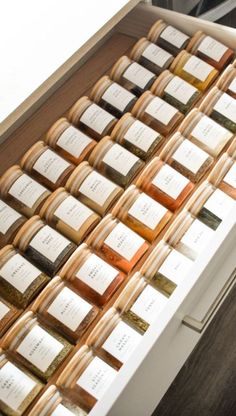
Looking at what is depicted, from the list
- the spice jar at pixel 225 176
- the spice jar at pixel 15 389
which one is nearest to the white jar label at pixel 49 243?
the spice jar at pixel 15 389

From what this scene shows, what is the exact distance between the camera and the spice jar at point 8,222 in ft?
3.39

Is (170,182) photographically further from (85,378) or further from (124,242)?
(85,378)

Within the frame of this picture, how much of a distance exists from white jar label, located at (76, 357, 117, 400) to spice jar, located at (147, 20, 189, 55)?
A: 719 millimetres

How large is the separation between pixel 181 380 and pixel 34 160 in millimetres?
714

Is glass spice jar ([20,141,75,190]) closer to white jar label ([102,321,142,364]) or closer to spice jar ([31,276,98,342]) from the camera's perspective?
spice jar ([31,276,98,342])

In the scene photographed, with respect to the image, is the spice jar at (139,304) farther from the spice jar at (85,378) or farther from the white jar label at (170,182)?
the white jar label at (170,182)

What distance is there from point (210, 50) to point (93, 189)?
0.42 m

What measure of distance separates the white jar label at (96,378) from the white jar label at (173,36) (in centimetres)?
72

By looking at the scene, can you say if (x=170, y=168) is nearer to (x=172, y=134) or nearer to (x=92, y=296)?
(x=172, y=134)

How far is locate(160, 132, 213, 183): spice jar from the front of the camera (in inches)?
43.6

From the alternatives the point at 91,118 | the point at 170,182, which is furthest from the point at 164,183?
the point at 91,118

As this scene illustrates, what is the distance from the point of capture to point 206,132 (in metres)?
1.14

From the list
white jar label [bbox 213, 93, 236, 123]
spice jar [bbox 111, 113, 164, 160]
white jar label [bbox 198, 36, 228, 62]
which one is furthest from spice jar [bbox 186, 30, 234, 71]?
spice jar [bbox 111, 113, 164, 160]

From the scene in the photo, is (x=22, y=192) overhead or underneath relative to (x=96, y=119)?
underneath
